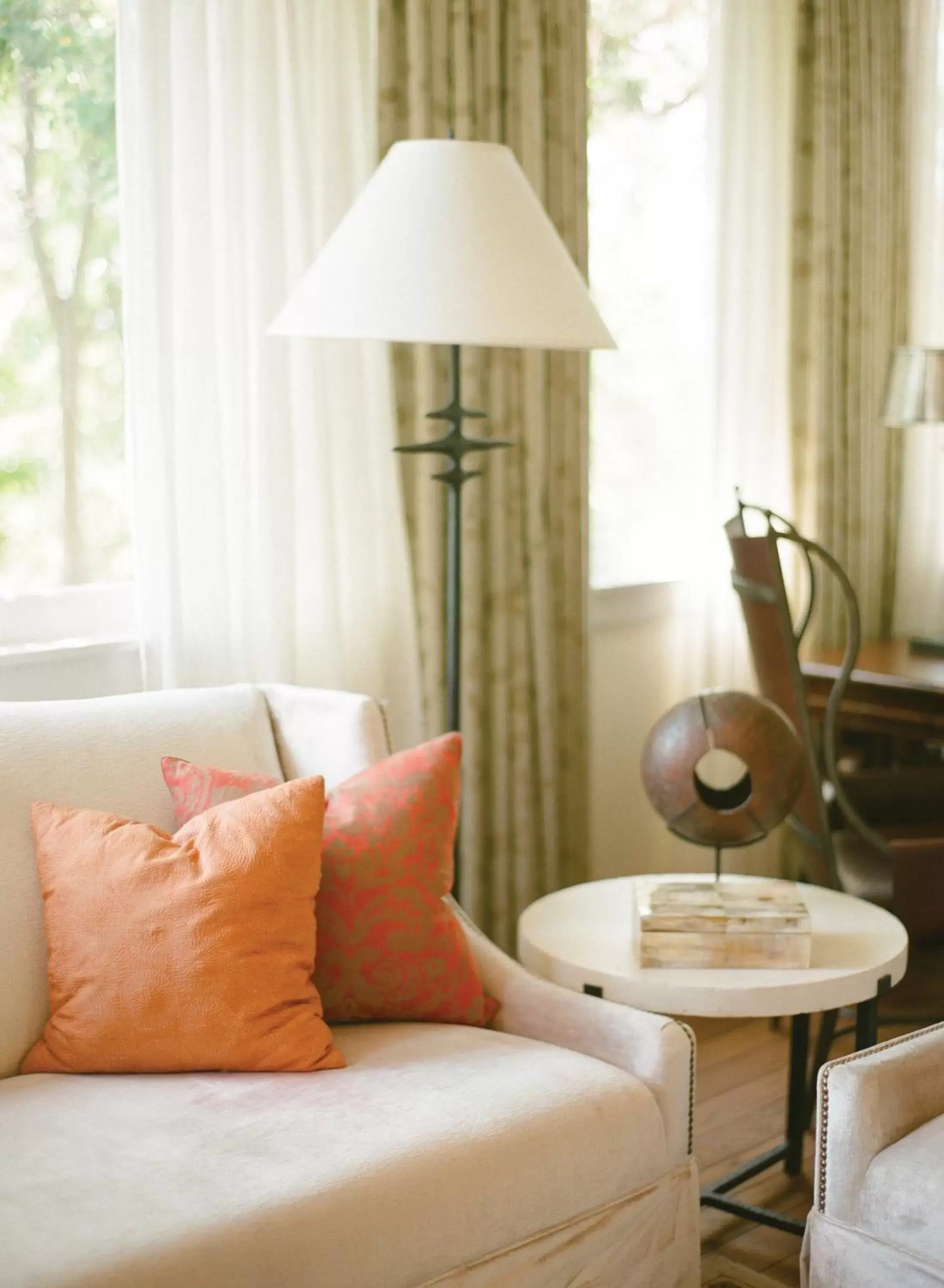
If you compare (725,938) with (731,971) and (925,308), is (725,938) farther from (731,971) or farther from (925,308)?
(925,308)

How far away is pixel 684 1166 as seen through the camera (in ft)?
5.96

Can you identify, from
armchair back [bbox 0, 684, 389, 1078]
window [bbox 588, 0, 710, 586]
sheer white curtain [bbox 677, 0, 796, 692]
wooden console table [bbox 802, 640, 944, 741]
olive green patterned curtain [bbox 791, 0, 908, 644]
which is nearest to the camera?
armchair back [bbox 0, 684, 389, 1078]

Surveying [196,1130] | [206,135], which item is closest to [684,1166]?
[196,1130]

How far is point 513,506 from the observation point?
2926mm

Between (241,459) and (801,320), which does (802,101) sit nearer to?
(801,320)

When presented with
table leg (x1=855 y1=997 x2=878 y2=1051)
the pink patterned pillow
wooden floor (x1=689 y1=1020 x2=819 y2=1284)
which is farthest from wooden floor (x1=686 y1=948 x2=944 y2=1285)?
the pink patterned pillow

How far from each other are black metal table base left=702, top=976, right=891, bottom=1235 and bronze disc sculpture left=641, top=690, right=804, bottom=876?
1.30 feet

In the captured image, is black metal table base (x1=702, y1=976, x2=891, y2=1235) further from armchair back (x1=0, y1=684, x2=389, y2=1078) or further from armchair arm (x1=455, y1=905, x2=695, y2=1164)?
armchair back (x1=0, y1=684, x2=389, y2=1078)

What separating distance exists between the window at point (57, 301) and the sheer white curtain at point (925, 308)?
2264 mm

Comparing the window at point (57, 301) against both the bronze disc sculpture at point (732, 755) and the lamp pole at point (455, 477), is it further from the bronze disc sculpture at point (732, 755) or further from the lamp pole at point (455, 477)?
the bronze disc sculpture at point (732, 755)

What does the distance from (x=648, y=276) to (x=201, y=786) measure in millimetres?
1905

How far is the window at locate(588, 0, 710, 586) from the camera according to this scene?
3.24 m

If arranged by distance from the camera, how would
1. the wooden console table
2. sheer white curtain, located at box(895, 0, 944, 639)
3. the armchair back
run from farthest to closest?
sheer white curtain, located at box(895, 0, 944, 639)
the wooden console table
the armchair back

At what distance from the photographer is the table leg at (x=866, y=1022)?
6.55 feet
